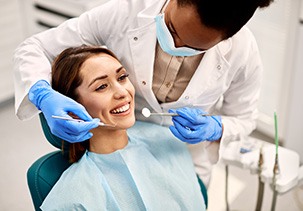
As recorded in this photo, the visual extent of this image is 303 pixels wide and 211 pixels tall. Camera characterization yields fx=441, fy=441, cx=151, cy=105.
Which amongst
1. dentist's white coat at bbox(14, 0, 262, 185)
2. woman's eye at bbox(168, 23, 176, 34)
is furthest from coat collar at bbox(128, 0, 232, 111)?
woman's eye at bbox(168, 23, 176, 34)

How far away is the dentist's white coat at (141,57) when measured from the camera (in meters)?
1.45

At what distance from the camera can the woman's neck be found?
1.48 metres

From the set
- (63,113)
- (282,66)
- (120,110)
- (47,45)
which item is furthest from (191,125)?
(282,66)

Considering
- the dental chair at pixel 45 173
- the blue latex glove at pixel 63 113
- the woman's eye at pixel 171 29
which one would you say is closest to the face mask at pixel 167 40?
the woman's eye at pixel 171 29

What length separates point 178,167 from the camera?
157cm

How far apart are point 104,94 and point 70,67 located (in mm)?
143

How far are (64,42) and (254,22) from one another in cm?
124

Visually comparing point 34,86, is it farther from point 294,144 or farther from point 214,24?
point 294,144

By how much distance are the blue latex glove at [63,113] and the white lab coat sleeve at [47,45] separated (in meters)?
0.08

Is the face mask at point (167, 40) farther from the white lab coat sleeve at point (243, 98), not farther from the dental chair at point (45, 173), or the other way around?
the dental chair at point (45, 173)

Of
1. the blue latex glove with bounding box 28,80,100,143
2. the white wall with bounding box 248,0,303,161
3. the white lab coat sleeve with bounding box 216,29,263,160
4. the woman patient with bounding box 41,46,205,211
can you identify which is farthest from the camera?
the white wall with bounding box 248,0,303,161

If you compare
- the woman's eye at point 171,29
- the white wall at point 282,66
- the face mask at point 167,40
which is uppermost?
the woman's eye at point 171,29

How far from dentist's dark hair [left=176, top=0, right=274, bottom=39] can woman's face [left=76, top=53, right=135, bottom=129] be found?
1.38 feet

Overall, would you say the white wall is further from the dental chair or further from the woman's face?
the dental chair
